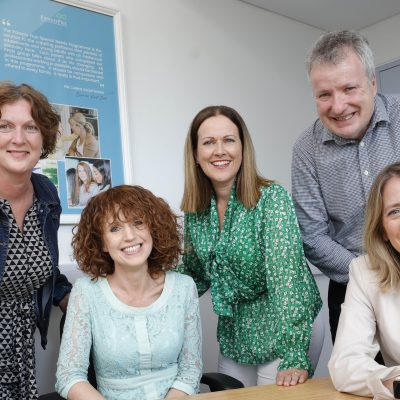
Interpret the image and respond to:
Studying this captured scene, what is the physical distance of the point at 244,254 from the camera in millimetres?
1858

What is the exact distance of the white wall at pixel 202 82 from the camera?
111 inches

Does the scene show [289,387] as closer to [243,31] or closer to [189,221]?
[189,221]

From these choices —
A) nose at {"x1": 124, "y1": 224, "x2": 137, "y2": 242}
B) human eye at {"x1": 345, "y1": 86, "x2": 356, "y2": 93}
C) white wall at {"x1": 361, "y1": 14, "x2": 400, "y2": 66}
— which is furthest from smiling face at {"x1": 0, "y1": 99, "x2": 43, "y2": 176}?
white wall at {"x1": 361, "y1": 14, "x2": 400, "y2": 66}

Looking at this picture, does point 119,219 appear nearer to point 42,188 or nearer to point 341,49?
point 42,188

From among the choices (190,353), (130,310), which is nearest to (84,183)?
(130,310)

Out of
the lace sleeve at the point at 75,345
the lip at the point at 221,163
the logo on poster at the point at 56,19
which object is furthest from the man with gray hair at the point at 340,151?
the logo on poster at the point at 56,19

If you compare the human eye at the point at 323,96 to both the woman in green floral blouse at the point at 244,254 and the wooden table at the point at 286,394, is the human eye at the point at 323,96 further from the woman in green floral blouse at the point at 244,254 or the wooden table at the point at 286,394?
the wooden table at the point at 286,394

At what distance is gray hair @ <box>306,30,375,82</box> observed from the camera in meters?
1.81

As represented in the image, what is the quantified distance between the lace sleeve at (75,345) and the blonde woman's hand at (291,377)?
1.91 feet

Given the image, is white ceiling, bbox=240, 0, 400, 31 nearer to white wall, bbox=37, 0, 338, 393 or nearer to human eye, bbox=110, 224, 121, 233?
white wall, bbox=37, 0, 338, 393

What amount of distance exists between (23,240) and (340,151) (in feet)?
3.76

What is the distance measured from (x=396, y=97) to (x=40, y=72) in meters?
1.52

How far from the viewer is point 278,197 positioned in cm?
184

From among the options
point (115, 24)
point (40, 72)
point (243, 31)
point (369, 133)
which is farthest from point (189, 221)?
point (243, 31)
